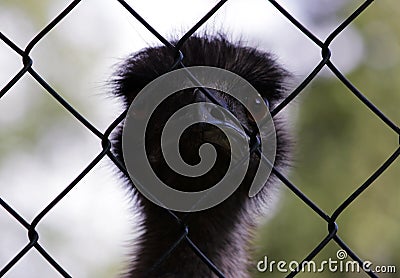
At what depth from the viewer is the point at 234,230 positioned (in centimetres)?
279

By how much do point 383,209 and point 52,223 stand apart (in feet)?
12.3

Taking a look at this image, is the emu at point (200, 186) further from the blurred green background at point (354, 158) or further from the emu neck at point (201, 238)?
the blurred green background at point (354, 158)

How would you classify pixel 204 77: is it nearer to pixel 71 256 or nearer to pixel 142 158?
pixel 142 158

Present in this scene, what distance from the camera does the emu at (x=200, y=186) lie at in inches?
95.1

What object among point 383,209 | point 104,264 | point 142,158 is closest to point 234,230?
point 142,158

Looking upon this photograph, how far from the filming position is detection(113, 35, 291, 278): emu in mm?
2416

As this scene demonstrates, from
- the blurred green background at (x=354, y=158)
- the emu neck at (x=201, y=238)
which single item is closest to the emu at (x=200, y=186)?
the emu neck at (x=201, y=238)

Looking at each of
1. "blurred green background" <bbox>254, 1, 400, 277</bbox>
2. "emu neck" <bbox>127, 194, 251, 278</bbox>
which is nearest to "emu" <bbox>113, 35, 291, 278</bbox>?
"emu neck" <bbox>127, 194, 251, 278</bbox>

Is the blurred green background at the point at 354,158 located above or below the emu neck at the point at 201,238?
below

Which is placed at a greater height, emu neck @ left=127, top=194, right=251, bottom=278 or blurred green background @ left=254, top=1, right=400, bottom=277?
emu neck @ left=127, top=194, right=251, bottom=278

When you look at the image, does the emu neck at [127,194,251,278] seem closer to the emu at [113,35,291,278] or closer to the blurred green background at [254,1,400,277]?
the emu at [113,35,291,278]

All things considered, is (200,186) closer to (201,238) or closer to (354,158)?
(201,238)

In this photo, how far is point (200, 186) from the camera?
2.42 meters

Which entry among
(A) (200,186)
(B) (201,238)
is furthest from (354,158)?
(A) (200,186)
